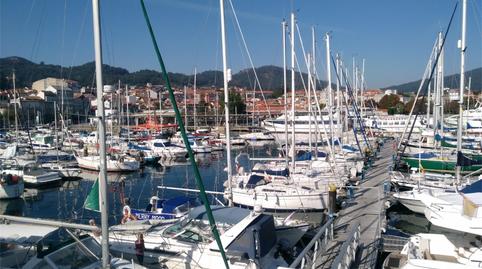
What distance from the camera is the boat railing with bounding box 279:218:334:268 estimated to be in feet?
27.7

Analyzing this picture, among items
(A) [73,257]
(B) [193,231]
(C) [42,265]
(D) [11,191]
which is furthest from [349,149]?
(C) [42,265]

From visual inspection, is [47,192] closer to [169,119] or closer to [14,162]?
[14,162]

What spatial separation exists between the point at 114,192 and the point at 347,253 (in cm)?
1718

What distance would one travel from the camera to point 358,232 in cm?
1199

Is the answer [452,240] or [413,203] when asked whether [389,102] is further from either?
[452,240]

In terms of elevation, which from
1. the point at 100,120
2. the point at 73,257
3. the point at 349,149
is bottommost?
the point at 349,149

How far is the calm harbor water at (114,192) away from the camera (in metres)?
23.3

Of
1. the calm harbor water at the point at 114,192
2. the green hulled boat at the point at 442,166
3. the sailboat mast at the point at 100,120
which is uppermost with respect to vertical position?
the sailboat mast at the point at 100,120

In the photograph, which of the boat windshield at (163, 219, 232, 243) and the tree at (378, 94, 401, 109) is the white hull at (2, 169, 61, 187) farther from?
the tree at (378, 94, 401, 109)

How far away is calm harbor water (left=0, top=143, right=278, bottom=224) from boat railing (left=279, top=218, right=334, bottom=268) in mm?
9256

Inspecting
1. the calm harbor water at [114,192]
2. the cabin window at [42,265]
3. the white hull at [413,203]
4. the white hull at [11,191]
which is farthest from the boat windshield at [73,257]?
the white hull at [11,191]

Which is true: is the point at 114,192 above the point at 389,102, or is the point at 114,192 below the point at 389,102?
→ below

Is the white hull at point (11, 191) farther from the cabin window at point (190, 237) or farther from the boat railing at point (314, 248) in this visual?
the boat railing at point (314, 248)

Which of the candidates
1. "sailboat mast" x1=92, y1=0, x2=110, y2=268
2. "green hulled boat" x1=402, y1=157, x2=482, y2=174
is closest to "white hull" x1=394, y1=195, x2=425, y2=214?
"green hulled boat" x1=402, y1=157, x2=482, y2=174
